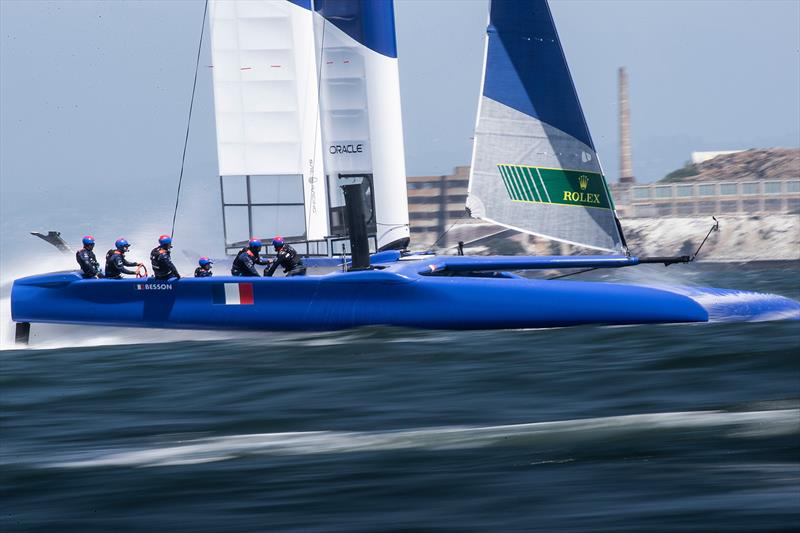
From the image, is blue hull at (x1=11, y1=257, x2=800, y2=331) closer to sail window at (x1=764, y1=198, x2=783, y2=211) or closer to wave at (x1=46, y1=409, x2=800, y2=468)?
wave at (x1=46, y1=409, x2=800, y2=468)

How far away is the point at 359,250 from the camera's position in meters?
12.4

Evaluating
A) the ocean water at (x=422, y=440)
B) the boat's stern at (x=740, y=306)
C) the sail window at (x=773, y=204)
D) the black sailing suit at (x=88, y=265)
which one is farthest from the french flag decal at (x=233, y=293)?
the sail window at (x=773, y=204)

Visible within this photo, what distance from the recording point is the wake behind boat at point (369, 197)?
37.6 feet

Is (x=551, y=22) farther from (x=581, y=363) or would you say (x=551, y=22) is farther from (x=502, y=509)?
(x=502, y=509)

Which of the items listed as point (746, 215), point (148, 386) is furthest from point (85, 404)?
point (746, 215)

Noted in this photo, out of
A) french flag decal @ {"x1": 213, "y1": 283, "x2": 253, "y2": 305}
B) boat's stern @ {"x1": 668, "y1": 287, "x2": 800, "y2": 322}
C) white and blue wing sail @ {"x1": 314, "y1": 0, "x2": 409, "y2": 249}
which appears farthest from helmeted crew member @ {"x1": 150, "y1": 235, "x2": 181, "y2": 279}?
boat's stern @ {"x1": 668, "y1": 287, "x2": 800, "y2": 322}

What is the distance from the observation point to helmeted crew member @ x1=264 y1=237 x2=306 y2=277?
12789 millimetres

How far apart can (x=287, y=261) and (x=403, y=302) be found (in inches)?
71.3

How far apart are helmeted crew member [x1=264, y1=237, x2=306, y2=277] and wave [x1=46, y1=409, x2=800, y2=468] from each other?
6783 millimetres

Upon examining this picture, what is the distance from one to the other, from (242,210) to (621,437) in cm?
1028

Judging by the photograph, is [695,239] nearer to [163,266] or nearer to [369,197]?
[369,197]

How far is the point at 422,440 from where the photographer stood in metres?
Result: 5.67

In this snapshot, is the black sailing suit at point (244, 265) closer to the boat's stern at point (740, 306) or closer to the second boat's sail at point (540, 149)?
the second boat's sail at point (540, 149)

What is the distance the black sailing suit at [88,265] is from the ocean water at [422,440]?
375 centimetres
